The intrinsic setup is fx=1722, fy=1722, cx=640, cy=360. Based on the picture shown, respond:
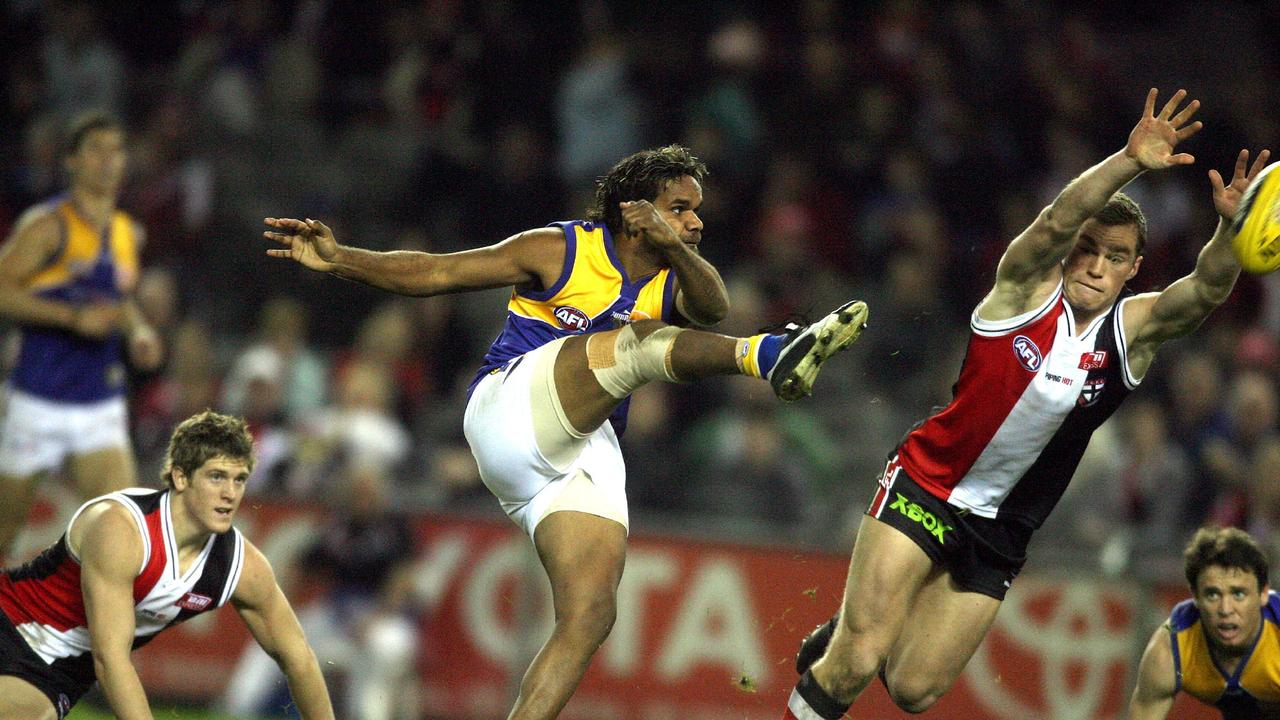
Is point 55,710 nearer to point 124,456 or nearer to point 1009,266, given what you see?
point 124,456

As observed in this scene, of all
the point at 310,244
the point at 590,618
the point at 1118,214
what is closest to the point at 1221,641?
the point at 1118,214

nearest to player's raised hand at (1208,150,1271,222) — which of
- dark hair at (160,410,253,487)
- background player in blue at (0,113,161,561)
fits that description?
dark hair at (160,410,253,487)

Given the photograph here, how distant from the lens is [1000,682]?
986 centimetres

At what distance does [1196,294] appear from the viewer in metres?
6.16

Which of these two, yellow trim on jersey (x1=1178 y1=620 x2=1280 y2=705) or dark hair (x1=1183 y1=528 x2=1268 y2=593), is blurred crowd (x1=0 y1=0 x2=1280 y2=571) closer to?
yellow trim on jersey (x1=1178 y1=620 x2=1280 y2=705)

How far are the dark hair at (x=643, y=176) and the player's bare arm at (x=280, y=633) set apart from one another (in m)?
1.87

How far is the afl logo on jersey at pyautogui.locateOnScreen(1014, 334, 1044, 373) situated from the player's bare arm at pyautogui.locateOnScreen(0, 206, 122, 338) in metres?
4.71

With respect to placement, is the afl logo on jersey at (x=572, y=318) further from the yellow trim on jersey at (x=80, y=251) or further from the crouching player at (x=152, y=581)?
the yellow trim on jersey at (x=80, y=251)

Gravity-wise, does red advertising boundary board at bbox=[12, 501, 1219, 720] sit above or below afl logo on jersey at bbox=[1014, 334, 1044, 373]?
below

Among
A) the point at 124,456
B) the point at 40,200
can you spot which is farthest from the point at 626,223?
the point at 40,200

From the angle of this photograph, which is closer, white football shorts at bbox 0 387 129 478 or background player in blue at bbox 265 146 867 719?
background player in blue at bbox 265 146 867 719

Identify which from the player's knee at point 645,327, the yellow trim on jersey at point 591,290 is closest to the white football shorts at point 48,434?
the yellow trim on jersey at point 591,290

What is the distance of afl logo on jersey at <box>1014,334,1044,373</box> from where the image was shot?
619cm

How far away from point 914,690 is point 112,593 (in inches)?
120
